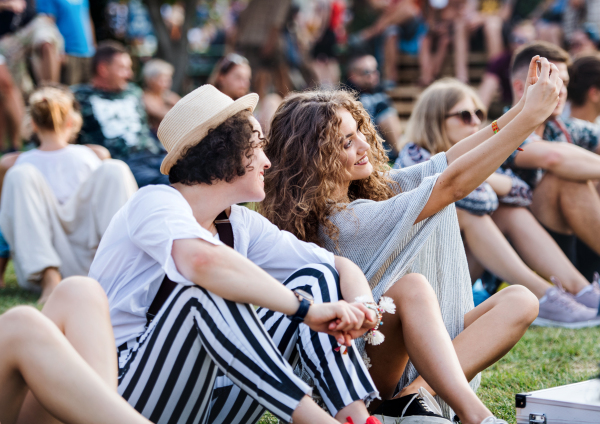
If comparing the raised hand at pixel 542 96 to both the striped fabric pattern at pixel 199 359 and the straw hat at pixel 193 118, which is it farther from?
the striped fabric pattern at pixel 199 359

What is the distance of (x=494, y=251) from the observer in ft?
12.3

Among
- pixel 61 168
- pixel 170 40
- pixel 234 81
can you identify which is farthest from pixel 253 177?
pixel 170 40

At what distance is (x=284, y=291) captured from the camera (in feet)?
6.01

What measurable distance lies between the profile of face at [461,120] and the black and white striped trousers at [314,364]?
214 cm

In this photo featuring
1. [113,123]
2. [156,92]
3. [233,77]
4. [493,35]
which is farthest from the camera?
[493,35]

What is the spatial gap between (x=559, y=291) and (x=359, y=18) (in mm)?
9884

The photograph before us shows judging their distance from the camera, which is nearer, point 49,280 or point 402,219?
point 402,219

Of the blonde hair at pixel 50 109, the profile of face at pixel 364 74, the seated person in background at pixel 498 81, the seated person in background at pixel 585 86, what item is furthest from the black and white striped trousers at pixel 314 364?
the seated person in background at pixel 498 81

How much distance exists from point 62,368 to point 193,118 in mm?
851

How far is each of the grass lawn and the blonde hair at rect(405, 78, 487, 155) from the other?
47.8 inches

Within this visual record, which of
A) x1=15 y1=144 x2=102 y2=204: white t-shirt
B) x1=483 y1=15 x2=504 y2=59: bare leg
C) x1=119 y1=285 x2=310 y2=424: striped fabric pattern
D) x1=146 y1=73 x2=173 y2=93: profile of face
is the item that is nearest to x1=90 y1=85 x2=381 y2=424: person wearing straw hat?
x1=119 y1=285 x2=310 y2=424: striped fabric pattern

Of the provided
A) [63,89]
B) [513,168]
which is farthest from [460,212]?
[63,89]

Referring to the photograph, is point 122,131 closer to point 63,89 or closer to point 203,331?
point 63,89

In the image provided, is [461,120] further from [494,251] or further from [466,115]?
[494,251]
